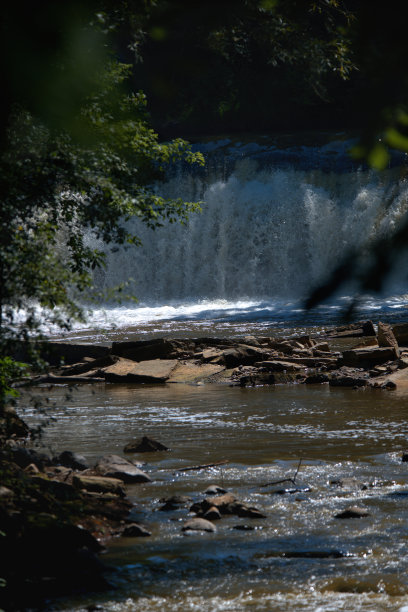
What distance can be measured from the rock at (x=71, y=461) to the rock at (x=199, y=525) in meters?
1.86

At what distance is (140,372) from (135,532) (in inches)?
362

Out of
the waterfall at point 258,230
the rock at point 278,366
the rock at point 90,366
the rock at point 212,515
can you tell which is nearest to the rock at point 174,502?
the rock at point 212,515

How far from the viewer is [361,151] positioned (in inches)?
97.3

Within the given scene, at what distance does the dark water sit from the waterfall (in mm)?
23048

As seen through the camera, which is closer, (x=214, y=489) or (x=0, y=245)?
(x=0, y=245)

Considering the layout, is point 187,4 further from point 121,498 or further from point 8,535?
point 121,498

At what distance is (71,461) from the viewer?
7.41 metres

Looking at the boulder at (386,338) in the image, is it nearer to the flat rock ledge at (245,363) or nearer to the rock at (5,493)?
the flat rock ledge at (245,363)

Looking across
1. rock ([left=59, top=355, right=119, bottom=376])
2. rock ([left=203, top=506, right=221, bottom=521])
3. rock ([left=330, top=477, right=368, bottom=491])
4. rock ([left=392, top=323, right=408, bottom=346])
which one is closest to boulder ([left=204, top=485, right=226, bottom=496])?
rock ([left=203, top=506, right=221, bottom=521])

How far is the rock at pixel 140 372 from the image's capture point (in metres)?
14.6

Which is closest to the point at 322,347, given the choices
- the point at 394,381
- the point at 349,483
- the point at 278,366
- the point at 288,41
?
the point at 278,366

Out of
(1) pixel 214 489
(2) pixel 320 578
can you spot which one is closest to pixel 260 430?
(1) pixel 214 489

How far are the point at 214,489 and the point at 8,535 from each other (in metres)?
2.03

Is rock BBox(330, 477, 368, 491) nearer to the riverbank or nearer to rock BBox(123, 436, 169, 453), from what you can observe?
the riverbank
